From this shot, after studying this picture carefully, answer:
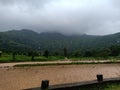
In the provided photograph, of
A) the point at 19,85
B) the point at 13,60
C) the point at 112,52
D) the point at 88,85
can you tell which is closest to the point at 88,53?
the point at 112,52

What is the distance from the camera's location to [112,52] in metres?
81.8

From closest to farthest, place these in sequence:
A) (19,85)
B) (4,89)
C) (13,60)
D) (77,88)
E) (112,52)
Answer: (77,88) < (4,89) < (19,85) < (13,60) < (112,52)

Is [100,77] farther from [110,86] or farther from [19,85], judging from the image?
[19,85]

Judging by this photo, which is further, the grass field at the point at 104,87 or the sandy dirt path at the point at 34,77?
the sandy dirt path at the point at 34,77

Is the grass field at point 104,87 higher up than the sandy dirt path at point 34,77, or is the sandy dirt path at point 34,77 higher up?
the grass field at point 104,87

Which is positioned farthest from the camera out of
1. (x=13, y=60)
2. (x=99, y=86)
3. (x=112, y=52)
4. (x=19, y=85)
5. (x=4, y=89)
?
(x=112, y=52)

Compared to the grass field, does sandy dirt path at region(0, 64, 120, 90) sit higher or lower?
lower

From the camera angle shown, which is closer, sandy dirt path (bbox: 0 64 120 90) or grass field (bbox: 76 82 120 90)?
grass field (bbox: 76 82 120 90)

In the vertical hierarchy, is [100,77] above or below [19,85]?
above

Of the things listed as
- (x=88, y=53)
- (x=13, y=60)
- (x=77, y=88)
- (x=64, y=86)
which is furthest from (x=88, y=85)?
(x=88, y=53)

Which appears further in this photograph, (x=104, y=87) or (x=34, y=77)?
(x=34, y=77)

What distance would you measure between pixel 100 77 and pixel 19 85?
6.74 m

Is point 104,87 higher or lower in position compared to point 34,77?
higher

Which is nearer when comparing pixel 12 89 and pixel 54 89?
pixel 54 89
